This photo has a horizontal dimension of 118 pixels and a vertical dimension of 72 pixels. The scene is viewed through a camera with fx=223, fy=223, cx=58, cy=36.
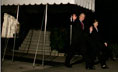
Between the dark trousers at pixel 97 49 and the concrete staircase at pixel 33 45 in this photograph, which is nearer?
the dark trousers at pixel 97 49

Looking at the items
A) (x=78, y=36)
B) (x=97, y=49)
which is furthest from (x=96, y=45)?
(x=78, y=36)

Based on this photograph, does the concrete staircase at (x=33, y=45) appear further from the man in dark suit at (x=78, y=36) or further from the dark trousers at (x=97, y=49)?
the man in dark suit at (x=78, y=36)

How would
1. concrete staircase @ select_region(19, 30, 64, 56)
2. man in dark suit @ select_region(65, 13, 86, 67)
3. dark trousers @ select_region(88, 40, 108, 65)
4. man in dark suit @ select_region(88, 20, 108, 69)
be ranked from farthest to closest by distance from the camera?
concrete staircase @ select_region(19, 30, 64, 56), dark trousers @ select_region(88, 40, 108, 65), man in dark suit @ select_region(88, 20, 108, 69), man in dark suit @ select_region(65, 13, 86, 67)

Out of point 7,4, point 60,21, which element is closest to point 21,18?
point 60,21

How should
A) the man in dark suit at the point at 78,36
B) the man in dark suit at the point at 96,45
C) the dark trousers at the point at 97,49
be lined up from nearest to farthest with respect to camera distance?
the man in dark suit at the point at 78,36, the man in dark suit at the point at 96,45, the dark trousers at the point at 97,49

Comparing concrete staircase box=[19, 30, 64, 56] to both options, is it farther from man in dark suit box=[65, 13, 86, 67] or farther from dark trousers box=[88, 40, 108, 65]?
man in dark suit box=[65, 13, 86, 67]

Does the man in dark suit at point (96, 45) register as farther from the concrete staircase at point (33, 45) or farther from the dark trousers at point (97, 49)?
the concrete staircase at point (33, 45)

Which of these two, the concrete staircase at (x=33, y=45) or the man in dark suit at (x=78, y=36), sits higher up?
the man in dark suit at (x=78, y=36)

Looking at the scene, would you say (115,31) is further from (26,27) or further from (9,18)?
(9,18)

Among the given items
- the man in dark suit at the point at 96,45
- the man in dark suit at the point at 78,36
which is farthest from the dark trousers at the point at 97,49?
the man in dark suit at the point at 78,36

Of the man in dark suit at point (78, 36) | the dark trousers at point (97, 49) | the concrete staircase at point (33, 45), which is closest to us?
the man in dark suit at point (78, 36)

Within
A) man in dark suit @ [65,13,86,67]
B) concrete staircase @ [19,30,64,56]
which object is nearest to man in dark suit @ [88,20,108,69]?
man in dark suit @ [65,13,86,67]

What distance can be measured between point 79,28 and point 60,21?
331 inches

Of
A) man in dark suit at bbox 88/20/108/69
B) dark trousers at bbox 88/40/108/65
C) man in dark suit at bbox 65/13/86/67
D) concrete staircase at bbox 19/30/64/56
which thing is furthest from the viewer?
concrete staircase at bbox 19/30/64/56
